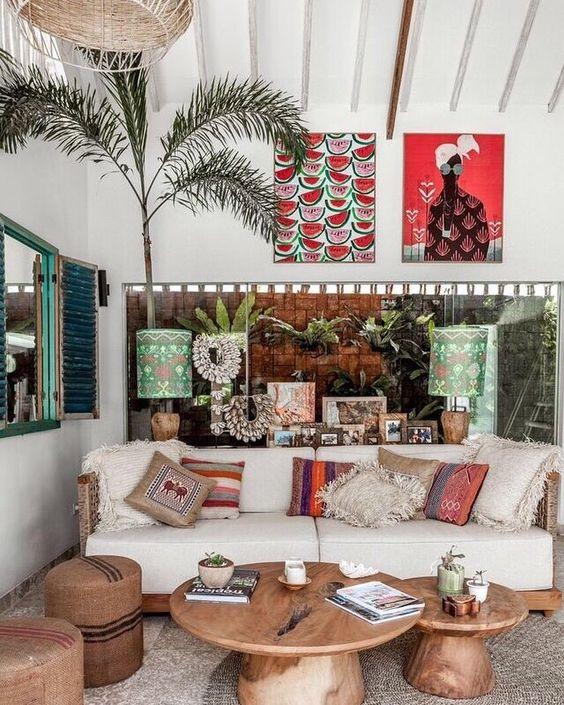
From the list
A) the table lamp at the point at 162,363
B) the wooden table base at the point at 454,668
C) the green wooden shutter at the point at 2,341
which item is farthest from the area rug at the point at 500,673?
the table lamp at the point at 162,363

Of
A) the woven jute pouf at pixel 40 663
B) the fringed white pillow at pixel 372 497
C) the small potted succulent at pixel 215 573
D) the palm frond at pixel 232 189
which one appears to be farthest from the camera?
the palm frond at pixel 232 189

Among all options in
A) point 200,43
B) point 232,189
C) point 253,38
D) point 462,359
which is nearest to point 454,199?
point 462,359

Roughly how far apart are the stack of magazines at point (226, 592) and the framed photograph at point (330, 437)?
2.31 meters

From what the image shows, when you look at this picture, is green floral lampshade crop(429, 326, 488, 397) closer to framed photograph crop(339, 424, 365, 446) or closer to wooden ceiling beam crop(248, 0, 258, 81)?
framed photograph crop(339, 424, 365, 446)

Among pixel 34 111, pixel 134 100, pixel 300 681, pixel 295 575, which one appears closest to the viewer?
pixel 300 681

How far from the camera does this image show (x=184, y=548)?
11.6ft

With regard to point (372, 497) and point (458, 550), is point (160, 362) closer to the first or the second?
point (372, 497)

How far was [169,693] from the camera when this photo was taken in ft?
9.13

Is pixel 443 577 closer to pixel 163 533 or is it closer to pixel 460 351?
pixel 163 533

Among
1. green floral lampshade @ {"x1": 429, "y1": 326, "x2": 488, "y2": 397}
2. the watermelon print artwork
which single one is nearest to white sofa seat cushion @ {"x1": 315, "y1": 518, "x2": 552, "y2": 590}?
green floral lampshade @ {"x1": 429, "y1": 326, "x2": 488, "y2": 397}

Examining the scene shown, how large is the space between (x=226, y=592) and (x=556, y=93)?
456 centimetres

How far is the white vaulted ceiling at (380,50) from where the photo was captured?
4.68m

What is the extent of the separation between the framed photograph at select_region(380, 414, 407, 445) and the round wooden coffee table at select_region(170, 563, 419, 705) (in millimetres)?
2525

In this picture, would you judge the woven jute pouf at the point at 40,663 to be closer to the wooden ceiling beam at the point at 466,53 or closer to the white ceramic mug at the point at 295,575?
the white ceramic mug at the point at 295,575
